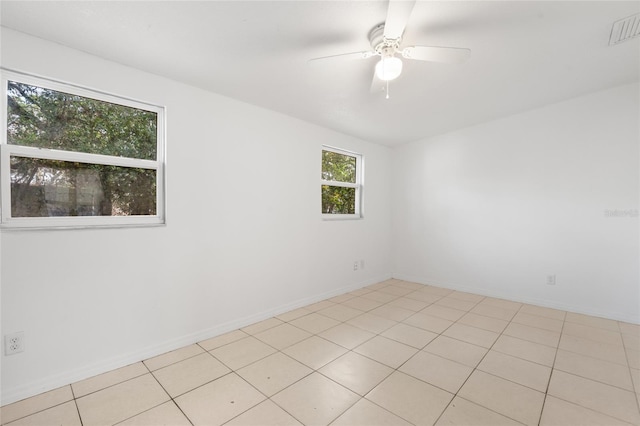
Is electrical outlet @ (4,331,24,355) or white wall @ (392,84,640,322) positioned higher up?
white wall @ (392,84,640,322)

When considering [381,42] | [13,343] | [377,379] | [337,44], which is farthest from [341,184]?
[13,343]

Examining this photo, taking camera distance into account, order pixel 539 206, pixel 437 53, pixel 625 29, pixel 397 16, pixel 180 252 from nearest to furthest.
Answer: pixel 397 16 < pixel 437 53 < pixel 625 29 < pixel 180 252 < pixel 539 206

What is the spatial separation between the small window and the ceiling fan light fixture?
6.51 feet

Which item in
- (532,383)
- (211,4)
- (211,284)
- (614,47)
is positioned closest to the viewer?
(211,4)

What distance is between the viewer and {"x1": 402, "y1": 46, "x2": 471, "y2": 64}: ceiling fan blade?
1.66 metres

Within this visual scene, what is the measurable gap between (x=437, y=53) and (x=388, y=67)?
30 cm

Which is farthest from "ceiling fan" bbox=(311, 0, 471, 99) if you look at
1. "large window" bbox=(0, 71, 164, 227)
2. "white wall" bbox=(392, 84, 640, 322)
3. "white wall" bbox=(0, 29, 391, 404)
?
"white wall" bbox=(392, 84, 640, 322)

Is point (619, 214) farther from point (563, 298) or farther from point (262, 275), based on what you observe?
point (262, 275)

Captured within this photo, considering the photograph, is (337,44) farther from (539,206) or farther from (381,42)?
(539,206)

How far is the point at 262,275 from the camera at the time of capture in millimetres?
2982

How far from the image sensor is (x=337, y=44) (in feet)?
6.39

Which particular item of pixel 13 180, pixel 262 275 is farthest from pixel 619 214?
pixel 13 180

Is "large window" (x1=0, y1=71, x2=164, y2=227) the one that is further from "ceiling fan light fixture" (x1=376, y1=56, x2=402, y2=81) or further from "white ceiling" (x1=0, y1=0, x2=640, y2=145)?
"ceiling fan light fixture" (x1=376, y1=56, x2=402, y2=81)

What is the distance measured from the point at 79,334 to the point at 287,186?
2193 millimetres
